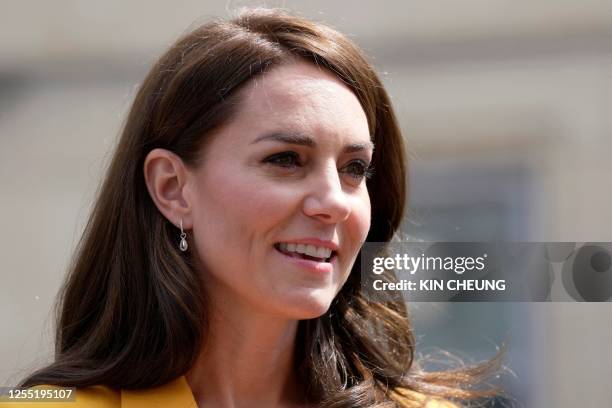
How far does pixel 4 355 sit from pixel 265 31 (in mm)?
2552

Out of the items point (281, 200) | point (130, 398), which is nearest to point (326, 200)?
point (281, 200)

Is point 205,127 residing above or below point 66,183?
below

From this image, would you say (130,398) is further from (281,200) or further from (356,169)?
(356,169)

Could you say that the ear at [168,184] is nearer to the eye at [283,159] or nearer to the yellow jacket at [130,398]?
the eye at [283,159]

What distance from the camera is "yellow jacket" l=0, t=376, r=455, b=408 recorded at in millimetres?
1969

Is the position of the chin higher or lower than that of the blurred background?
lower

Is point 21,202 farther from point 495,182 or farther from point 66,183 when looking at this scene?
point 495,182

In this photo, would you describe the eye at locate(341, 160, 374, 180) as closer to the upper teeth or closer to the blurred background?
the upper teeth

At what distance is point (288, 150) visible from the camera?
1996 millimetres

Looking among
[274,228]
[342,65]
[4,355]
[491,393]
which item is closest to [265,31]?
[342,65]

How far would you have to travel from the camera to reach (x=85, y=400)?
198 cm

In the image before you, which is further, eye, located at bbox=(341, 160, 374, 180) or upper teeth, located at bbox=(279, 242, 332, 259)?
eye, located at bbox=(341, 160, 374, 180)

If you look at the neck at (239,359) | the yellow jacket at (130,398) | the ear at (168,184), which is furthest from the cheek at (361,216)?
the yellow jacket at (130,398)

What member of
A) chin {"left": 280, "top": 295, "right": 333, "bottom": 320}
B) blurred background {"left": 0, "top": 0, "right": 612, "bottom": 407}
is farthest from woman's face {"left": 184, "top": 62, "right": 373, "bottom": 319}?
blurred background {"left": 0, "top": 0, "right": 612, "bottom": 407}
